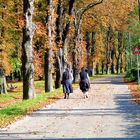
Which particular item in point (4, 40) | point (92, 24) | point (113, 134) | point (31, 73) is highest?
point (92, 24)

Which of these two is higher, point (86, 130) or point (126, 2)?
point (126, 2)

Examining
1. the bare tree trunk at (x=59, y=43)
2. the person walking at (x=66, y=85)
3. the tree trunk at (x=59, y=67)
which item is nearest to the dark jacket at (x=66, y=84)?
the person walking at (x=66, y=85)

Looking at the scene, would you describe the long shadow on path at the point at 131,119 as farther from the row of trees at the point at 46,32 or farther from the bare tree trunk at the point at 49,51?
the bare tree trunk at the point at 49,51

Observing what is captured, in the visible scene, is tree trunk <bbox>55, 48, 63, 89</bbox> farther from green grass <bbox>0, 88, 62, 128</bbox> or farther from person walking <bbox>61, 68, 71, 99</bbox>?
green grass <bbox>0, 88, 62, 128</bbox>

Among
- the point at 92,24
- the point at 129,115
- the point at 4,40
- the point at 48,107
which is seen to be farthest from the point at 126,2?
the point at 129,115

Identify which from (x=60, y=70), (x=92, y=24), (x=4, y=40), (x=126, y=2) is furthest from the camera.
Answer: (x=92, y=24)

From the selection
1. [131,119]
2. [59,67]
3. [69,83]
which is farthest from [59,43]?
[131,119]

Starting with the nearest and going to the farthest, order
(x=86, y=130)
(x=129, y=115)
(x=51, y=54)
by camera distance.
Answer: (x=86, y=130)
(x=129, y=115)
(x=51, y=54)

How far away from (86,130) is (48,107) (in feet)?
25.2

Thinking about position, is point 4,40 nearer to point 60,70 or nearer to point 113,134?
point 60,70

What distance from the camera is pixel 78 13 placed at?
54.1 m

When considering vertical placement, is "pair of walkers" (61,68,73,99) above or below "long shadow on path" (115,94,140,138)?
above

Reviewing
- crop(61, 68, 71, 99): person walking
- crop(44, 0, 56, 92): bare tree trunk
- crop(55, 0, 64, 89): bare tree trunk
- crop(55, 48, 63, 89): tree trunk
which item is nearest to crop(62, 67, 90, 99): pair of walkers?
crop(61, 68, 71, 99): person walking

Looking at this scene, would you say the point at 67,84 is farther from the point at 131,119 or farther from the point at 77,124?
the point at 77,124
